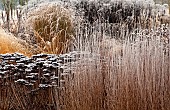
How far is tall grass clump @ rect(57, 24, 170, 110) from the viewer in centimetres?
352

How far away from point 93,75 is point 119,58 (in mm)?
→ 292

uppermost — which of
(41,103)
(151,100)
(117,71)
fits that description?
(117,71)

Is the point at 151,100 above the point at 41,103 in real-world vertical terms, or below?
above

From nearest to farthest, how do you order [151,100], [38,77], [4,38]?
1. [151,100]
2. [38,77]
3. [4,38]

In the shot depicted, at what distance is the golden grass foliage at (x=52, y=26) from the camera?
21.8 ft

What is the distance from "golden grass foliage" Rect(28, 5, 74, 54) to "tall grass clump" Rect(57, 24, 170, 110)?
2716 mm

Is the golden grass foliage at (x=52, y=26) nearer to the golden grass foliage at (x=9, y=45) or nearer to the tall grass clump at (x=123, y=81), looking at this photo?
the golden grass foliage at (x=9, y=45)

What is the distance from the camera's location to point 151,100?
347cm

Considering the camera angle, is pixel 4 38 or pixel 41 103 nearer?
pixel 41 103

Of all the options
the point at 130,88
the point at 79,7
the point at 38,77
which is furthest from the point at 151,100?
the point at 79,7

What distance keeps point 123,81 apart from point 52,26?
3.75 metres

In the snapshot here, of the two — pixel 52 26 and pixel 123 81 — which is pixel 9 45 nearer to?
pixel 52 26

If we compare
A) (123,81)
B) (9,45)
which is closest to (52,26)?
(9,45)

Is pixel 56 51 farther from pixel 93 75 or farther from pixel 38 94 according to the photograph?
pixel 93 75
